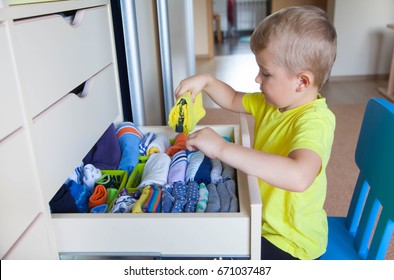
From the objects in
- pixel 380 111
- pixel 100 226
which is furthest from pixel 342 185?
pixel 100 226

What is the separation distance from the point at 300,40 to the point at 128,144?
0.60m

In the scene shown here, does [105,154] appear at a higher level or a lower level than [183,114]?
lower

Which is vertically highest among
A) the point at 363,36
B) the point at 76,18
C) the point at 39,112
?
the point at 76,18

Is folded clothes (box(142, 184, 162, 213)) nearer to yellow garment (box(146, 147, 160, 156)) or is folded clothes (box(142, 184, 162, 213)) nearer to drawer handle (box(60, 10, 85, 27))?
yellow garment (box(146, 147, 160, 156))

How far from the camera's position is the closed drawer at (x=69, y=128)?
28.5 inches

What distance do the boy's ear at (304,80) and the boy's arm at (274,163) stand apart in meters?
0.17

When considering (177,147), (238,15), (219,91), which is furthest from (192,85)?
(238,15)

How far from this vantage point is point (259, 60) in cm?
82

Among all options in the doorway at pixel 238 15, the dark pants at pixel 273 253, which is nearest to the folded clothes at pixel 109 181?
the dark pants at pixel 273 253

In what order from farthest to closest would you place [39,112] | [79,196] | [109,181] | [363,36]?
[363,36], [109,181], [79,196], [39,112]

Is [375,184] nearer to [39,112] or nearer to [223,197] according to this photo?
[223,197]

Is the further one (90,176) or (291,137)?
(90,176)

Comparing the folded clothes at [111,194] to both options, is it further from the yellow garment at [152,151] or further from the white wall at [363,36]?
the white wall at [363,36]

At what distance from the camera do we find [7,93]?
1.99 ft
